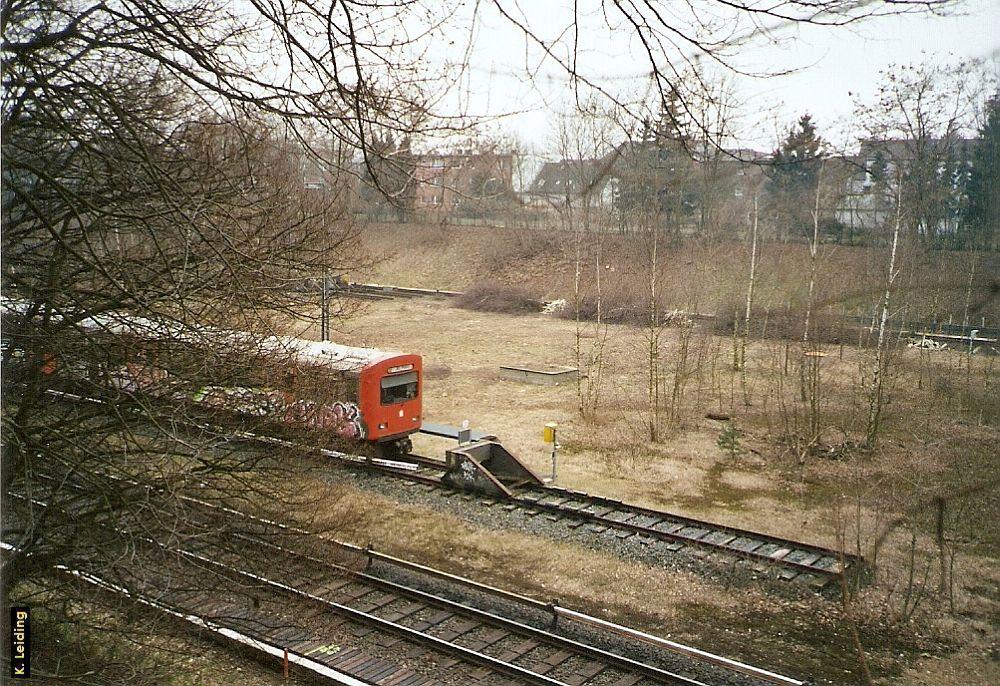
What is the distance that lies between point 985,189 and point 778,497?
7967 mm

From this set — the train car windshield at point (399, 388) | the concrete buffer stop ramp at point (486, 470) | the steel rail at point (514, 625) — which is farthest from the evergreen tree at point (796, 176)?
the train car windshield at point (399, 388)

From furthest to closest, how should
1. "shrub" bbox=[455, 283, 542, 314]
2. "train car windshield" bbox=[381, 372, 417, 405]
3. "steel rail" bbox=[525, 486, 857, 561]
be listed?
"shrub" bbox=[455, 283, 542, 314], "train car windshield" bbox=[381, 372, 417, 405], "steel rail" bbox=[525, 486, 857, 561]

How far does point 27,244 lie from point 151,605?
1959 millimetres

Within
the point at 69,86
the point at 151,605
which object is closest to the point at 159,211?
the point at 69,86

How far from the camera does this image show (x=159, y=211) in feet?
11.7

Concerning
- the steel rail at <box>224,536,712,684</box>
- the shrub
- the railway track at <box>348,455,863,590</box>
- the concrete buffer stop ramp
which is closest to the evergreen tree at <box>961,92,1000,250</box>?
the steel rail at <box>224,536,712,684</box>

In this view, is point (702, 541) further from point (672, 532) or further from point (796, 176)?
point (796, 176)

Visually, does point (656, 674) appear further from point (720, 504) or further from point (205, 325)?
point (720, 504)

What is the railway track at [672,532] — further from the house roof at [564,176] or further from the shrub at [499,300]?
the shrub at [499,300]

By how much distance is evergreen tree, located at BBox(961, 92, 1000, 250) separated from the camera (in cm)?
215

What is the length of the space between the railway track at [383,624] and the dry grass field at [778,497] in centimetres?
56

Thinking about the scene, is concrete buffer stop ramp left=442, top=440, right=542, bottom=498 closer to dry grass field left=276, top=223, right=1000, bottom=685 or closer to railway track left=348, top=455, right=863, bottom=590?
railway track left=348, top=455, right=863, bottom=590

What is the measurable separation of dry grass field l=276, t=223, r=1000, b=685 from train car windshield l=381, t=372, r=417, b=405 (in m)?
1.04

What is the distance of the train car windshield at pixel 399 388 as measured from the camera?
10.5 m
